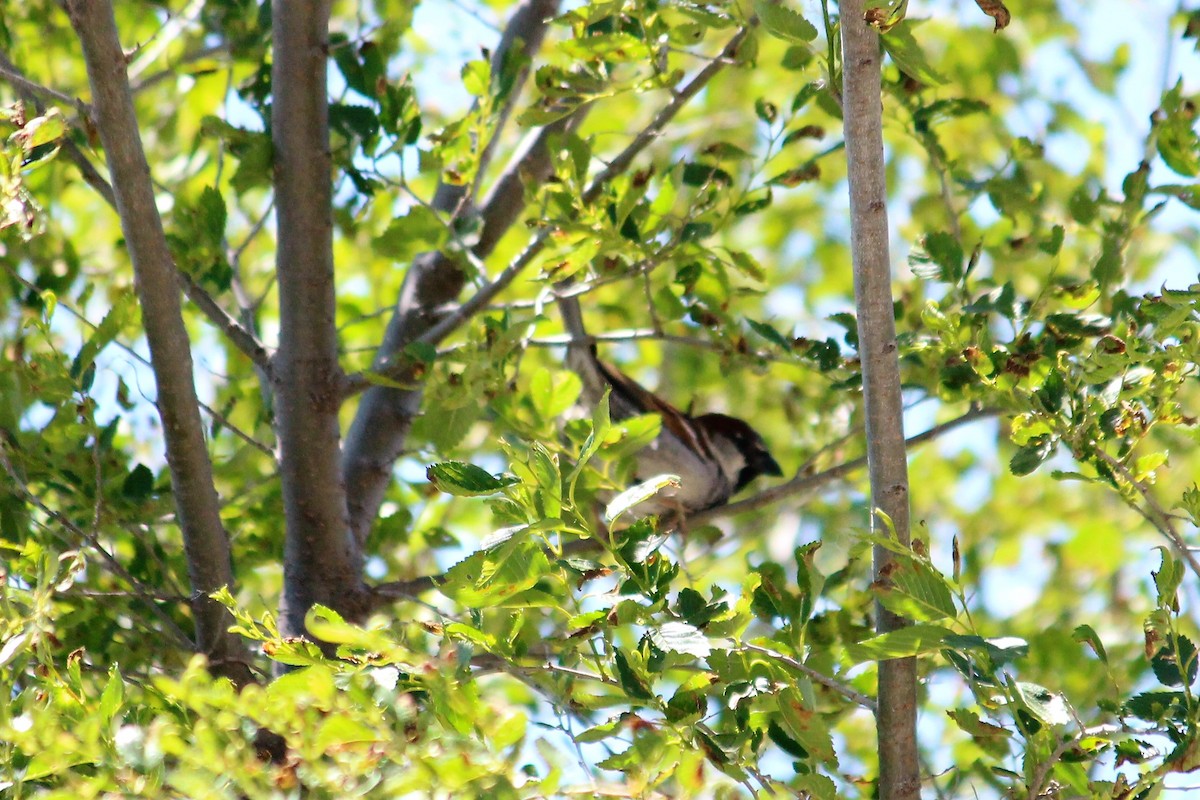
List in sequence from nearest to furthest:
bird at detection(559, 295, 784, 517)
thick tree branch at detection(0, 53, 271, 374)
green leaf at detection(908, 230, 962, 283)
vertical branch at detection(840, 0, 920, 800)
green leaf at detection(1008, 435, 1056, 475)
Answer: vertical branch at detection(840, 0, 920, 800), green leaf at detection(1008, 435, 1056, 475), green leaf at detection(908, 230, 962, 283), thick tree branch at detection(0, 53, 271, 374), bird at detection(559, 295, 784, 517)

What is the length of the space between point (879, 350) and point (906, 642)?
41 centimetres

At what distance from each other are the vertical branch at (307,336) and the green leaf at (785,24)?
1.12 meters

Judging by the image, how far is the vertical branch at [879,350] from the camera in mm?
1583

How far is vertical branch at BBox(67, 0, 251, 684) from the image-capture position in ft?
6.57

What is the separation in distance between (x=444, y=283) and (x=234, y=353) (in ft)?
3.37

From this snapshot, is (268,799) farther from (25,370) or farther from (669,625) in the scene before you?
(25,370)

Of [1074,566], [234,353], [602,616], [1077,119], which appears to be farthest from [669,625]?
[1077,119]

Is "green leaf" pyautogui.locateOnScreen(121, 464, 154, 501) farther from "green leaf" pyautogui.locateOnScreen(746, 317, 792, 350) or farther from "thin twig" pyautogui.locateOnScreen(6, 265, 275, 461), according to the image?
"green leaf" pyautogui.locateOnScreen(746, 317, 792, 350)

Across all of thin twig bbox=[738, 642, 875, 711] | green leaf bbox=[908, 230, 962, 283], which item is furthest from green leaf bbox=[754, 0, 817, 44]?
thin twig bbox=[738, 642, 875, 711]

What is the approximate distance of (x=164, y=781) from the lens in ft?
4.50

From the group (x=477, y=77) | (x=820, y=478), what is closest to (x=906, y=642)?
(x=820, y=478)

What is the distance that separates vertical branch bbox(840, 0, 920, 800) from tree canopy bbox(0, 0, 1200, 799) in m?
0.02

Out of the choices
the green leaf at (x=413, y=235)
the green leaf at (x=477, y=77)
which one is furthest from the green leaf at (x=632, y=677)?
the green leaf at (x=477, y=77)

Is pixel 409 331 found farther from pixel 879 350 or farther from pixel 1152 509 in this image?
pixel 1152 509
